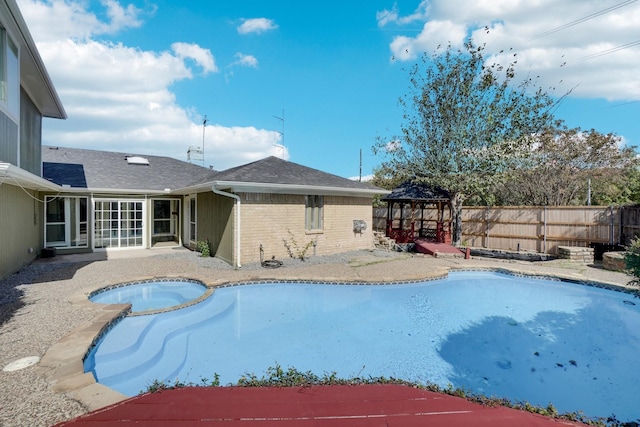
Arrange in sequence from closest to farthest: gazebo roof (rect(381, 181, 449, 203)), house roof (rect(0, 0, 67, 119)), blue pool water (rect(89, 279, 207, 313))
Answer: house roof (rect(0, 0, 67, 119)), blue pool water (rect(89, 279, 207, 313)), gazebo roof (rect(381, 181, 449, 203))

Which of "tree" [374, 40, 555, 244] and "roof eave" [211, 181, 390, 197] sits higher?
"tree" [374, 40, 555, 244]

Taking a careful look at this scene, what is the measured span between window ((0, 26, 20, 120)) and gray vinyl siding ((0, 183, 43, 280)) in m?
2.21

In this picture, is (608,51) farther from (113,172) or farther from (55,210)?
(55,210)

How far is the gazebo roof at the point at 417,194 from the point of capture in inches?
678

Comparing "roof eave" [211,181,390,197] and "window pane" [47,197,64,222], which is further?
"window pane" [47,197,64,222]

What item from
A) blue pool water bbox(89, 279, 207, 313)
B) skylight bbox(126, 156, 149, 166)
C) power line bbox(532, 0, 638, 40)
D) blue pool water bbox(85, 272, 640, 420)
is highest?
power line bbox(532, 0, 638, 40)

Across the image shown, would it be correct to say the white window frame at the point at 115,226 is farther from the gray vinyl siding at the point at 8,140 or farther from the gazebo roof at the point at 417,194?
the gazebo roof at the point at 417,194

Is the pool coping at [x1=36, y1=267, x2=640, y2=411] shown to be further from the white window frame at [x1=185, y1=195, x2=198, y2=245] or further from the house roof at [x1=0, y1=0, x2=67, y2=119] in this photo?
the house roof at [x1=0, y1=0, x2=67, y2=119]

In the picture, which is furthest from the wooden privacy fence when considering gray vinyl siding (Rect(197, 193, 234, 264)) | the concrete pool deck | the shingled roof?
gray vinyl siding (Rect(197, 193, 234, 264))

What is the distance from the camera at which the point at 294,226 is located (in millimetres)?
13484

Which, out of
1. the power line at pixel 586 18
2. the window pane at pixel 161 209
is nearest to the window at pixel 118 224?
the window pane at pixel 161 209

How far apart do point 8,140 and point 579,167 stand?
27.3 metres

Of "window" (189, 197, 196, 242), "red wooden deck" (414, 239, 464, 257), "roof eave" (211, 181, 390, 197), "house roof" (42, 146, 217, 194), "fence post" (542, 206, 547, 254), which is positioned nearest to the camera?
"roof eave" (211, 181, 390, 197)

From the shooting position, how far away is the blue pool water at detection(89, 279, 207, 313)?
8.05 m
